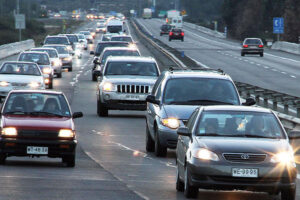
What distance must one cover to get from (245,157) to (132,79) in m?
18.5

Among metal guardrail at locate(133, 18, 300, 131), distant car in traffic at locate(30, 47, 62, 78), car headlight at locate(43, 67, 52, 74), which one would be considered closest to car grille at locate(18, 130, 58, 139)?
metal guardrail at locate(133, 18, 300, 131)

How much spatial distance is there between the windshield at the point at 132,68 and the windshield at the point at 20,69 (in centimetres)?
472

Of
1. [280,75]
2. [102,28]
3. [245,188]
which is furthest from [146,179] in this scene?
[102,28]

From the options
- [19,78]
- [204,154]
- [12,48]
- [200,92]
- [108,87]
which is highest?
[204,154]

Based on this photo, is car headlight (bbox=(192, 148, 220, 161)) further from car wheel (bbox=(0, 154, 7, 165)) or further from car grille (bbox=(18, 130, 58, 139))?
car wheel (bbox=(0, 154, 7, 165))

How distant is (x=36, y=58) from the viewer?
46.0m

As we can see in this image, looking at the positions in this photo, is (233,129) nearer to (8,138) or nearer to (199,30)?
(8,138)

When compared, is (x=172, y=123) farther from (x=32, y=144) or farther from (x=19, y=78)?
(x=19, y=78)

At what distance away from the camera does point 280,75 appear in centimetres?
5669

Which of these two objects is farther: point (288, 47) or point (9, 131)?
point (288, 47)

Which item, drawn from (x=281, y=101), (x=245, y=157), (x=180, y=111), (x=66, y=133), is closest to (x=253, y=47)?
(x=281, y=101)

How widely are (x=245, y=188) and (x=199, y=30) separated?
166500mm

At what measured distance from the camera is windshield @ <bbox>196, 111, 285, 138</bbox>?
43.4 ft

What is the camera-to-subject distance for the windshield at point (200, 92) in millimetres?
19672
